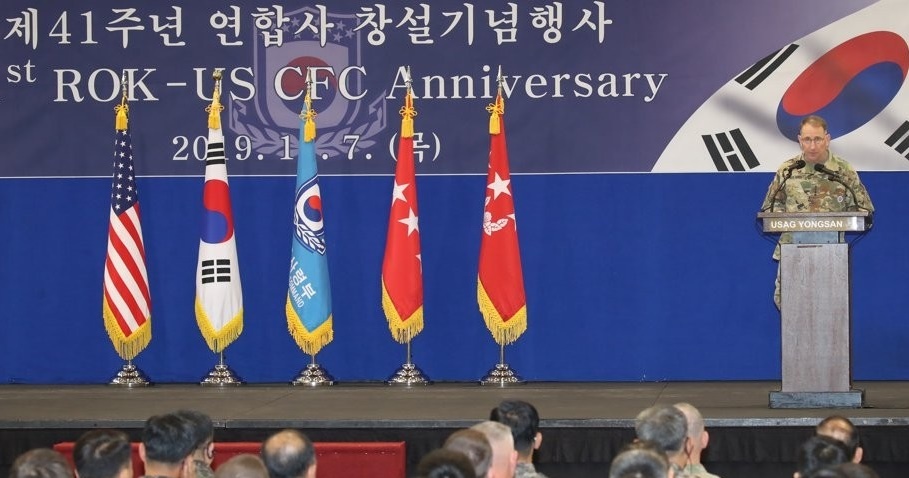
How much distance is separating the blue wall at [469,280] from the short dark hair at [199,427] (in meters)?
4.63

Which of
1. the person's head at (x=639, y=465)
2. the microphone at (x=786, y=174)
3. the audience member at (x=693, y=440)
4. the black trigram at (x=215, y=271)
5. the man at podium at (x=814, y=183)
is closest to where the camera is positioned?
the person's head at (x=639, y=465)

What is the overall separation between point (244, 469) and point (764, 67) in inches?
231

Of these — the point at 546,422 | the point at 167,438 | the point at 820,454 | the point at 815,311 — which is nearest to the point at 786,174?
the point at 815,311

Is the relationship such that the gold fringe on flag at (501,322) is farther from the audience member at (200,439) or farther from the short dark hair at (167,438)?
the short dark hair at (167,438)

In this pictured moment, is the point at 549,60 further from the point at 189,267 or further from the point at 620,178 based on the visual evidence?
the point at 189,267

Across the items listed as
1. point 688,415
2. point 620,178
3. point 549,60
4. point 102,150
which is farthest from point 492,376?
point 688,415

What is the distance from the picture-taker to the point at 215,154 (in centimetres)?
845

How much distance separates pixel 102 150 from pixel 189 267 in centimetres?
93

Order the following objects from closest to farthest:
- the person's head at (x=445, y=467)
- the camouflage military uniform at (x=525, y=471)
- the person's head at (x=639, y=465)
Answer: the person's head at (x=445, y=467), the person's head at (x=639, y=465), the camouflage military uniform at (x=525, y=471)

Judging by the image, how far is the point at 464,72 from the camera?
8.70 m

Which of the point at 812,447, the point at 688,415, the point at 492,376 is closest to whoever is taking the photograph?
the point at 812,447

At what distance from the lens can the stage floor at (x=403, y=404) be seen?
6070 millimetres

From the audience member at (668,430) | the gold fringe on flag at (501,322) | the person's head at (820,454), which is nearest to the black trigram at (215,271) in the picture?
the gold fringe on flag at (501,322)

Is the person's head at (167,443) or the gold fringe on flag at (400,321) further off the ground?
the gold fringe on flag at (400,321)
